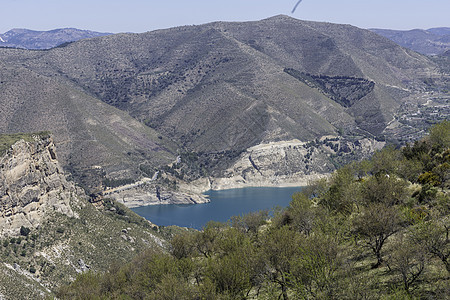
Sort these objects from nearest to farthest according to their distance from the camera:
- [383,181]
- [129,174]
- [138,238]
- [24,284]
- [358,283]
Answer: [358,283]
[383,181]
[24,284]
[138,238]
[129,174]

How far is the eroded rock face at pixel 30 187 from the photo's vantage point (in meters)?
61.1

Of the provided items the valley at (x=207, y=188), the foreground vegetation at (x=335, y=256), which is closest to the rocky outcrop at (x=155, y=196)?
the valley at (x=207, y=188)

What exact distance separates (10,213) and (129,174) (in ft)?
283

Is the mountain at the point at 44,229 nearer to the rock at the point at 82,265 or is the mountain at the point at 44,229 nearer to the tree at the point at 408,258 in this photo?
A: the rock at the point at 82,265

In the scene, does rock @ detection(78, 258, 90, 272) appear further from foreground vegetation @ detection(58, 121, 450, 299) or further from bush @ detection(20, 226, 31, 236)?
foreground vegetation @ detection(58, 121, 450, 299)

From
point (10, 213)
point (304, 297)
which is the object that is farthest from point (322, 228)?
point (10, 213)

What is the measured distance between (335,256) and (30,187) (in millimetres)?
52844

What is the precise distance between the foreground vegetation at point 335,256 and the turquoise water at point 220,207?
7924 cm

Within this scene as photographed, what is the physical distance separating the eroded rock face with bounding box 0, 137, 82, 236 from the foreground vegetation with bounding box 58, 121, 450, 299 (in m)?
23.2

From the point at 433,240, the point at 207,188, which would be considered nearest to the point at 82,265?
the point at 433,240

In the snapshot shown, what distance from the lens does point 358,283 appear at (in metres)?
21.3

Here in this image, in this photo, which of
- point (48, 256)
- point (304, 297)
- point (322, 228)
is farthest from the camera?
point (48, 256)

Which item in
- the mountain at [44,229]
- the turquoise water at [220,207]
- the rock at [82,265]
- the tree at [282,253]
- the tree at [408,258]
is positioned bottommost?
the turquoise water at [220,207]

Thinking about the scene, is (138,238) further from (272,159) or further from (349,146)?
(349,146)
